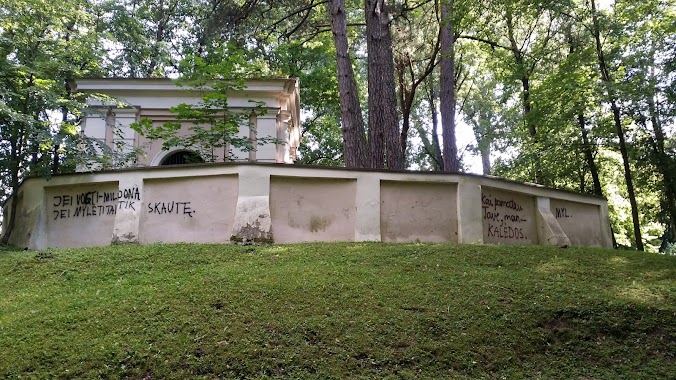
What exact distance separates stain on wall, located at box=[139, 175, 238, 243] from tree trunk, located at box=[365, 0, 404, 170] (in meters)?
4.07

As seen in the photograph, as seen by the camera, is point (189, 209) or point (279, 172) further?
point (189, 209)

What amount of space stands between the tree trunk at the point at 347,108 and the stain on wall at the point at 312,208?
2.39m

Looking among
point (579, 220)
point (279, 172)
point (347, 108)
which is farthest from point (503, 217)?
point (279, 172)

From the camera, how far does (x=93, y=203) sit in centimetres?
1024

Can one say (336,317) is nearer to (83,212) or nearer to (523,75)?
(83,212)

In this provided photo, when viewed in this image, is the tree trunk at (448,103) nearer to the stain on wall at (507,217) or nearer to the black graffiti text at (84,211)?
the stain on wall at (507,217)

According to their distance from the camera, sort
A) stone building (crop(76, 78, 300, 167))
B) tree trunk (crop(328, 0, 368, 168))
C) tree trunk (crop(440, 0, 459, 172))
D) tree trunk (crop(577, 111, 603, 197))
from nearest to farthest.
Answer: tree trunk (crop(328, 0, 368, 168))
stone building (crop(76, 78, 300, 167))
tree trunk (crop(440, 0, 459, 172))
tree trunk (crop(577, 111, 603, 197))

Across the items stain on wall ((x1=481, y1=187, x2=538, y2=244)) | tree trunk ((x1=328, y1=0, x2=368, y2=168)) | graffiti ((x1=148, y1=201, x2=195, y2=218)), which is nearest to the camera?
graffiti ((x1=148, y1=201, x2=195, y2=218))

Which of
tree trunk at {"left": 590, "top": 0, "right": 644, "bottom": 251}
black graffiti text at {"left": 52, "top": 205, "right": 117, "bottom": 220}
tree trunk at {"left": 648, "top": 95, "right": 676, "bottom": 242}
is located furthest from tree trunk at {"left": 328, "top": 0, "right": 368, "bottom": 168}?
tree trunk at {"left": 648, "top": 95, "right": 676, "bottom": 242}

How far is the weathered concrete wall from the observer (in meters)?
9.55

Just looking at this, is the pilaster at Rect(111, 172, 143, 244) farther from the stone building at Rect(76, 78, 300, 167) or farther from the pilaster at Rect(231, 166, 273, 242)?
the stone building at Rect(76, 78, 300, 167)

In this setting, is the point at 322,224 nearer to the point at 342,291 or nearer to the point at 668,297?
the point at 342,291

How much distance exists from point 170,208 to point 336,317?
5.28 m

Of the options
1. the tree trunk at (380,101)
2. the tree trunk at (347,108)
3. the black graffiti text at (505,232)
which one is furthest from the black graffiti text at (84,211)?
the black graffiti text at (505,232)
